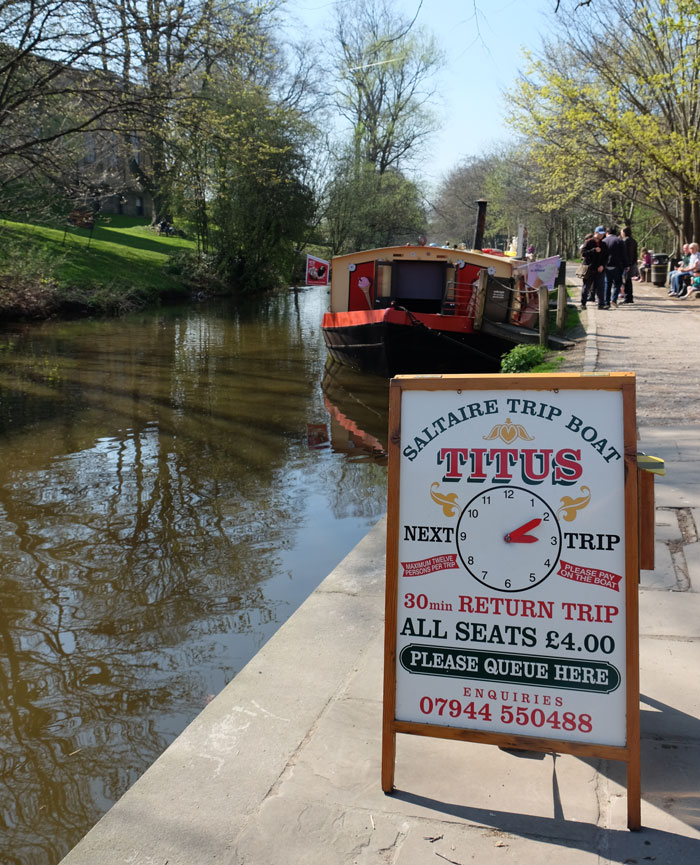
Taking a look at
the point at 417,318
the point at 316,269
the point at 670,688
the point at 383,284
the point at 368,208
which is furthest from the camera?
the point at 368,208

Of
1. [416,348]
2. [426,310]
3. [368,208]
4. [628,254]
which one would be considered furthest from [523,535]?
[368,208]

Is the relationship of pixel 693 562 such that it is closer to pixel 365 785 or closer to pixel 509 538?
pixel 509 538

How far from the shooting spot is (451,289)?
59.7 feet

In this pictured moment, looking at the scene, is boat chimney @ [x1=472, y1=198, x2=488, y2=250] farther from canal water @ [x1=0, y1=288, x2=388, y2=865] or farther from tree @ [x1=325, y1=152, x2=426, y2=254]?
tree @ [x1=325, y1=152, x2=426, y2=254]

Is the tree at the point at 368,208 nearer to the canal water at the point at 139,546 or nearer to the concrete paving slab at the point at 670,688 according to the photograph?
the canal water at the point at 139,546

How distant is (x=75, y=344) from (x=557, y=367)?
12259mm

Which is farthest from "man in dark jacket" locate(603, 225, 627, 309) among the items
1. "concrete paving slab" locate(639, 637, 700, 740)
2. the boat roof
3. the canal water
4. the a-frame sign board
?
the a-frame sign board

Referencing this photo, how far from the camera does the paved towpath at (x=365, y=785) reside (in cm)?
265

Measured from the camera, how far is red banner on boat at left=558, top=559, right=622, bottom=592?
2799 mm

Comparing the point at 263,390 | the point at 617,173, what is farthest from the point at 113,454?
the point at 617,173

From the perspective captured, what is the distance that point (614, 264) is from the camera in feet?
67.6

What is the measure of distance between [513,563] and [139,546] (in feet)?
15.7

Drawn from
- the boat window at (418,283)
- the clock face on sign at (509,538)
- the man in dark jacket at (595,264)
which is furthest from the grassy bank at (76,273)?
the clock face on sign at (509,538)

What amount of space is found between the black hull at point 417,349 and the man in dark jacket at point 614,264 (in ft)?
14.7
